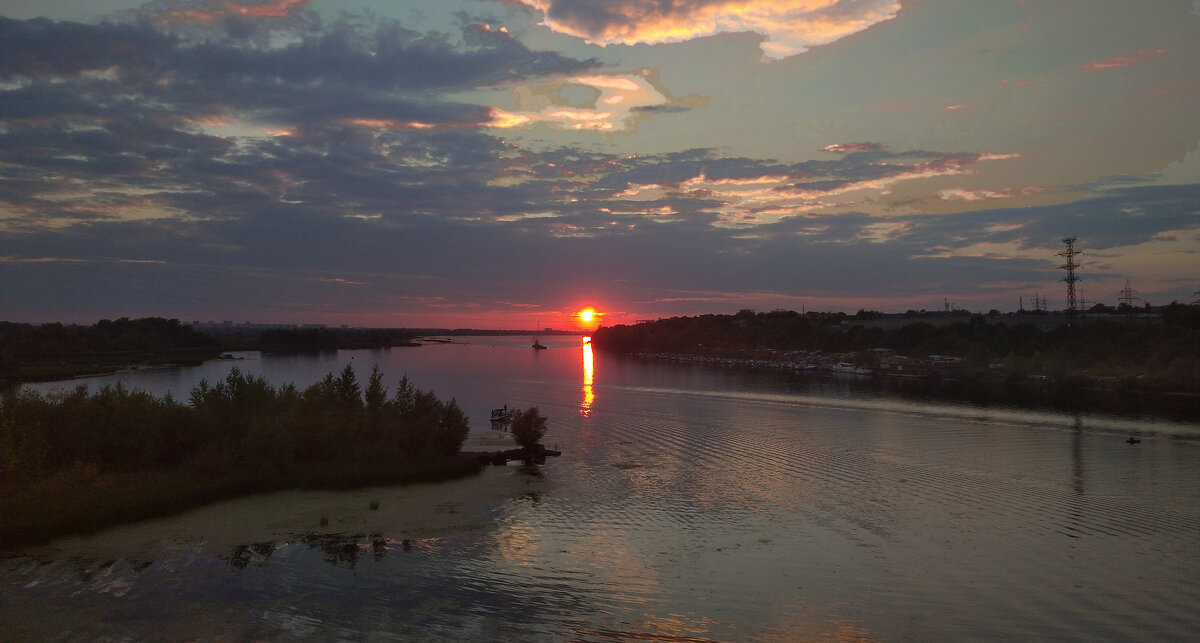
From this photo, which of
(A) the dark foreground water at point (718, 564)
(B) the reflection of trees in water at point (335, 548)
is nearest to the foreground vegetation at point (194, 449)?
(A) the dark foreground water at point (718, 564)

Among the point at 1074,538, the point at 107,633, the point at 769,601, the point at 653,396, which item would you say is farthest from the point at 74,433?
the point at 653,396

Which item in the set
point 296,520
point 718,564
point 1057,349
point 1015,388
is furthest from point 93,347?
point 1057,349

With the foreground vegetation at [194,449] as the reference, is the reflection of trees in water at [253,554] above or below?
below

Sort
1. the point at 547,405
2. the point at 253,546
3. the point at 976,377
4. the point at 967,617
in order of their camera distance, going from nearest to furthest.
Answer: the point at 967,617 → the point at 253,546 → the point at 547,405 → the point at 976,377

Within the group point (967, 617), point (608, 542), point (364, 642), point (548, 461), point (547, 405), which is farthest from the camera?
point (547, 405)

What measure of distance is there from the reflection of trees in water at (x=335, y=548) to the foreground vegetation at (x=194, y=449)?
5273mm

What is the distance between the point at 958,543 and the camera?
20.4 meters

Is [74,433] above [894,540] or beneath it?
above

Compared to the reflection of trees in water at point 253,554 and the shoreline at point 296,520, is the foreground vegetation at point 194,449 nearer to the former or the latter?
the shoreline at point 296,520

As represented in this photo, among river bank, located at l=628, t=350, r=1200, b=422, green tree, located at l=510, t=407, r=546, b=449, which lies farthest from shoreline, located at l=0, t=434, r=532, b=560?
river bank, located at l=628, t=350, r=1200, b=422

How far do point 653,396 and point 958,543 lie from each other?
47.5m

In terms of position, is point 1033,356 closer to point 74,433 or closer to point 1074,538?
point 1074,538

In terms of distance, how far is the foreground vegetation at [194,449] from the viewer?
69.3ft

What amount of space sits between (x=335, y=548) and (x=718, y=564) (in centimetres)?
1044
